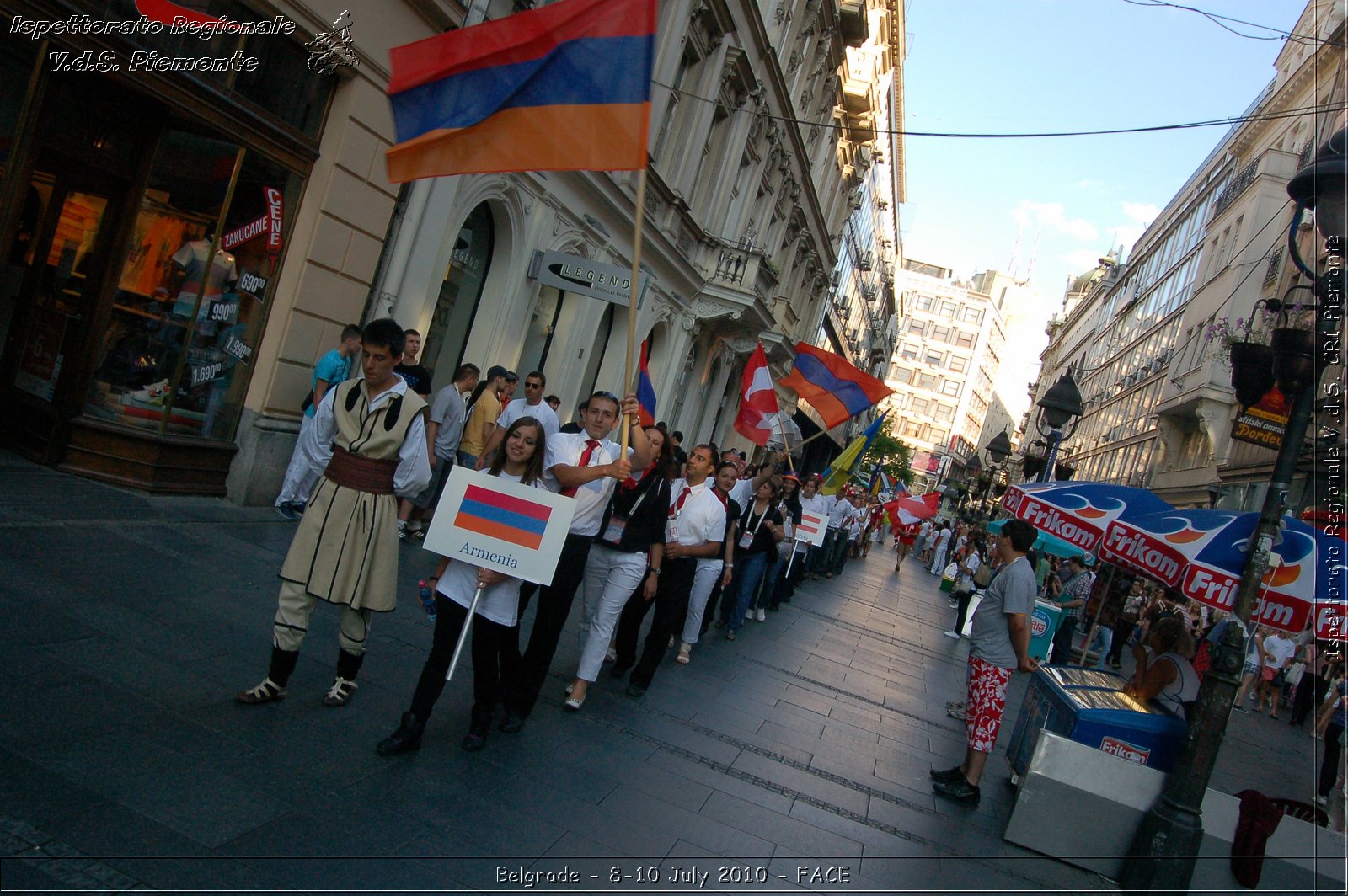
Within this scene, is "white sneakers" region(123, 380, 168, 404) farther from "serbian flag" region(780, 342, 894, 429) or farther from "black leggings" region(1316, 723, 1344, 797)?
"black leggings" region(1316, 723, 1344, 797)

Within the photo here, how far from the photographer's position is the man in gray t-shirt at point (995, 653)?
7074 mm

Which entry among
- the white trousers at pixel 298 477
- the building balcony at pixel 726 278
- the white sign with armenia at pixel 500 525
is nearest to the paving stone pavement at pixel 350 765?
the white trousers at pixel 298 477

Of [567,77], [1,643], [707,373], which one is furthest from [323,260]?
[707,373]

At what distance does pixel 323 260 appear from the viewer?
10016 millimetres

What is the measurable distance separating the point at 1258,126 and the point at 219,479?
37012mm

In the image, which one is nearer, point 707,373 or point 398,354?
point 398,354

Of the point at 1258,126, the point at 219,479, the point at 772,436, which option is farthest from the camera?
the point at 1258,126

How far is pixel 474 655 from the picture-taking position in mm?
5398

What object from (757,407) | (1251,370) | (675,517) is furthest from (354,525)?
(757,407)

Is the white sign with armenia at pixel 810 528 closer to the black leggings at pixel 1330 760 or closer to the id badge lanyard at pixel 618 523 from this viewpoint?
the black leggings at pixel 1330 760

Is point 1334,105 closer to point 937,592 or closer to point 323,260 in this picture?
point 323,260

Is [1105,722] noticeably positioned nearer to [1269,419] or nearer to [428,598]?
[1269,419]

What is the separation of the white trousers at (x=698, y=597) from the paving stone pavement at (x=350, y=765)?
359mm

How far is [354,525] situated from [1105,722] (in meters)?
5.08
